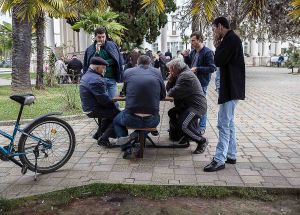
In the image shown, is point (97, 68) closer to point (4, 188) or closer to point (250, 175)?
point (4, 188)

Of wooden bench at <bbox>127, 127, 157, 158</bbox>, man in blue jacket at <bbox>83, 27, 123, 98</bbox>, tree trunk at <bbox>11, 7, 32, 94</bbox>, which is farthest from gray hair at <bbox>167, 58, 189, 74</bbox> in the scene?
tree trunk at <bbox>11, 7, 32, 94</bbox>

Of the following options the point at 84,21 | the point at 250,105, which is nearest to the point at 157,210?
the point at 250,105

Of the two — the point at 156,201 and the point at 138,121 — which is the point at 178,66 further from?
the point at 156,201

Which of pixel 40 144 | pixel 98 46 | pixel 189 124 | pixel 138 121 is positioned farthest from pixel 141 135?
pixel 98 46

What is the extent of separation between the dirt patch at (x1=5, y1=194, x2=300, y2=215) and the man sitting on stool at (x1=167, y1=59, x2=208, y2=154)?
1755 millimetres

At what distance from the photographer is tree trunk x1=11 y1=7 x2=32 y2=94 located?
12820 millimetres

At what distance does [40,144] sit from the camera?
5172mm

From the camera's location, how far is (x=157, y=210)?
13.9ft

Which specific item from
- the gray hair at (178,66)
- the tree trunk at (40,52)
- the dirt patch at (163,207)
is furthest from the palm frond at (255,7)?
the tree trunk at (40,52)

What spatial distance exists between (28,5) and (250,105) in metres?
8.57

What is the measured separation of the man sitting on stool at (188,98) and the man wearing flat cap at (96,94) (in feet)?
3.34

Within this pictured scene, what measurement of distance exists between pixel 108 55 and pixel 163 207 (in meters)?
3.60

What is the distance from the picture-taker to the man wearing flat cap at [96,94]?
6.30m

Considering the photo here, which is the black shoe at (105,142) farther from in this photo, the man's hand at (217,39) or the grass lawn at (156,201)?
the man's hand at (217,39)
